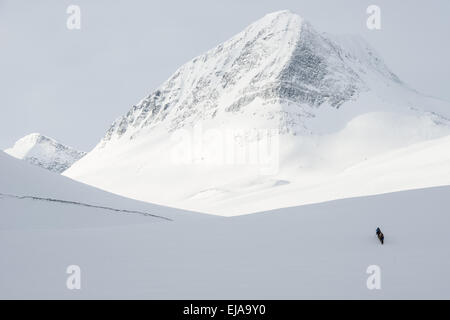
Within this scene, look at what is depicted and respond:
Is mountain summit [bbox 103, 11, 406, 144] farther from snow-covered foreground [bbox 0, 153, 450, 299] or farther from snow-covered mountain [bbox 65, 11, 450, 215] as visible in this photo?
snow-covered foreground [bbox 0, 153, 450, 299]

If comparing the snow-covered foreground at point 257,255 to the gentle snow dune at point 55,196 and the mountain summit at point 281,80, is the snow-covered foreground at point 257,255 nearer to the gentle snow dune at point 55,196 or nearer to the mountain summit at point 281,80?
the gentle snow dune at point 55,196

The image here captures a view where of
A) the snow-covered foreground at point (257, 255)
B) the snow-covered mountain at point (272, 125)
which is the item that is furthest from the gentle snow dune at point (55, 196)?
the snow-covered mountain at point (272, 125)

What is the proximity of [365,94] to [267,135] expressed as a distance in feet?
178

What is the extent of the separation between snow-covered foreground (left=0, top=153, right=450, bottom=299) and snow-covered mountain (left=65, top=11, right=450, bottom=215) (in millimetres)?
74540

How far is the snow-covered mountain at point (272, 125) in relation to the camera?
384 feet

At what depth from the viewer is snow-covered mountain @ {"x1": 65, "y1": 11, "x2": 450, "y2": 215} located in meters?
117

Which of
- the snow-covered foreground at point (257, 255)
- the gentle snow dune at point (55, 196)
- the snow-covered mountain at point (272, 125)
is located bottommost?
the snow-covered foreground at point (257, 255)

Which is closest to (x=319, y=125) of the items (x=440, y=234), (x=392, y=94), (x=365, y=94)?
(x=365, y=94)

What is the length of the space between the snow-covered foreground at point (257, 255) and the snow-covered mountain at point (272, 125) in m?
74.5

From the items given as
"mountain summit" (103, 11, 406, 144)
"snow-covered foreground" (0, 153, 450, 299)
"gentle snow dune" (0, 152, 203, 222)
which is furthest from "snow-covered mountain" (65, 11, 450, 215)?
"snow-covered foreground" (0, 153, 450, 299)

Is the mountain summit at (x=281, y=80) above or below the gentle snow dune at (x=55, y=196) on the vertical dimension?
above

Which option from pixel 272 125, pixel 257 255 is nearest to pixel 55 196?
pixel 257 255

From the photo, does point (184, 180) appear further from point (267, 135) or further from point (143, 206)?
point (143, 206)

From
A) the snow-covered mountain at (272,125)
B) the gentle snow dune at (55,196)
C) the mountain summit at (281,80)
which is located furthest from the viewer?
the mountain summit at (281,80)
